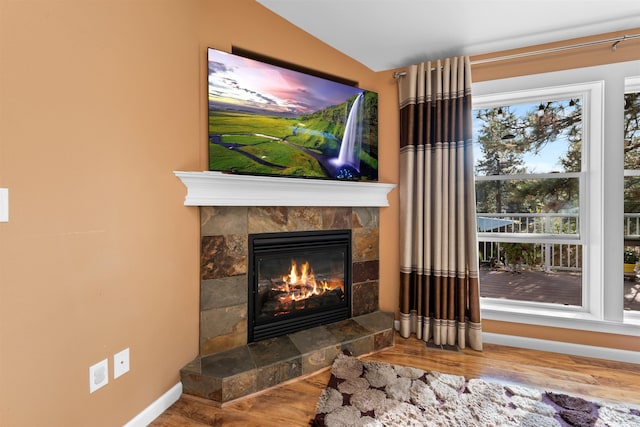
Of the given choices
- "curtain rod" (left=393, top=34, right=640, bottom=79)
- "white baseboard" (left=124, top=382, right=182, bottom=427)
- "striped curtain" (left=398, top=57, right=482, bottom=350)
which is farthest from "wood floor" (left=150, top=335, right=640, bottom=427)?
"curtain rod" (left=393, top=34, right=640, bottom=79)

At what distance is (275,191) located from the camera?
206 cm

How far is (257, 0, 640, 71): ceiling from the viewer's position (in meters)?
1.93

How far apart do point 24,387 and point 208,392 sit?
2.84ft

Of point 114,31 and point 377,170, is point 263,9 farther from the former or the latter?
point 377,170

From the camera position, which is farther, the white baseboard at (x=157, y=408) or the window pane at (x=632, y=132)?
the window pane at (x=632, y=132)

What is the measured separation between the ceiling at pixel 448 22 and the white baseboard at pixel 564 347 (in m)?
2.36

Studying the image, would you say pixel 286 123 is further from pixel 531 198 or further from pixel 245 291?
pixel 531 198

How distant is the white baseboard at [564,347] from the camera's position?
214cm

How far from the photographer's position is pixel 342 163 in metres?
2.44

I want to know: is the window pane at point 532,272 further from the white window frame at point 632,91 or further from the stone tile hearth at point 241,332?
the stone tile hearth at point 241,332

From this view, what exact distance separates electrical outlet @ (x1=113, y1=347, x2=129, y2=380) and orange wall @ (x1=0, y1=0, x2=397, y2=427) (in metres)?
0.03

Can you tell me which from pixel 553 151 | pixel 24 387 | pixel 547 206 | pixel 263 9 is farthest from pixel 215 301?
pixel 553 151

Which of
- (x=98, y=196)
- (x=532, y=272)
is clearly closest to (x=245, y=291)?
(x=98, y=196)

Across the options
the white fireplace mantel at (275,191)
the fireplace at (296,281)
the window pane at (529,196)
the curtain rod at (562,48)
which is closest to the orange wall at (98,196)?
the white fireplace mantel at (275,191)
